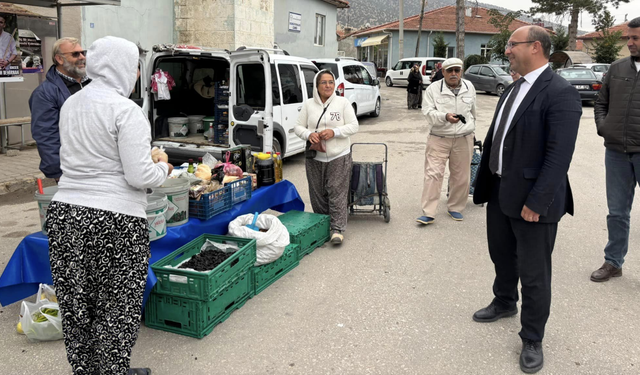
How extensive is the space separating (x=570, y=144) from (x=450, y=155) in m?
3.47

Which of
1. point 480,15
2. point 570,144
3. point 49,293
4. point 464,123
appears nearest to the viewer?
point 570,144

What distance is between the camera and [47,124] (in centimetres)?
403

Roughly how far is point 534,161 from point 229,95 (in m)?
5.64

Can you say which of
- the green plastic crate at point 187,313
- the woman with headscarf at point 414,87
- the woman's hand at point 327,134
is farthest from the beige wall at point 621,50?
the green plastic crate at point 187,313

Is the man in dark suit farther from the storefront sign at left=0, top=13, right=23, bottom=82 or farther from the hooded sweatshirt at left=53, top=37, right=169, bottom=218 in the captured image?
the storefront sign at left=0, top=13, right=23, bottom=82

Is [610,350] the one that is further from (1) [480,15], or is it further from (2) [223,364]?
(1) [480,15]

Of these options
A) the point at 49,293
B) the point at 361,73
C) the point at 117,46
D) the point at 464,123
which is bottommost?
the point at 49,293

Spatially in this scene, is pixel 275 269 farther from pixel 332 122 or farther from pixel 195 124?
pixel 195 124

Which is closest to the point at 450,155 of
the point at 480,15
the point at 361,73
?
the point at 361,73

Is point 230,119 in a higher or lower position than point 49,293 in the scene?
higher

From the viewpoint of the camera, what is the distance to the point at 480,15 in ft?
161

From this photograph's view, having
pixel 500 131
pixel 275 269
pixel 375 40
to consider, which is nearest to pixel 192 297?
pixel 275 269

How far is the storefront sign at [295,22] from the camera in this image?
20.9 metres

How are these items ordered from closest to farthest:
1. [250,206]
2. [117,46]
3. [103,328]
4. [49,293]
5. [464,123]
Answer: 1. [117,46]
2. [103,328]
3. [49,293]
4. [250,206]
5. [464,123]
